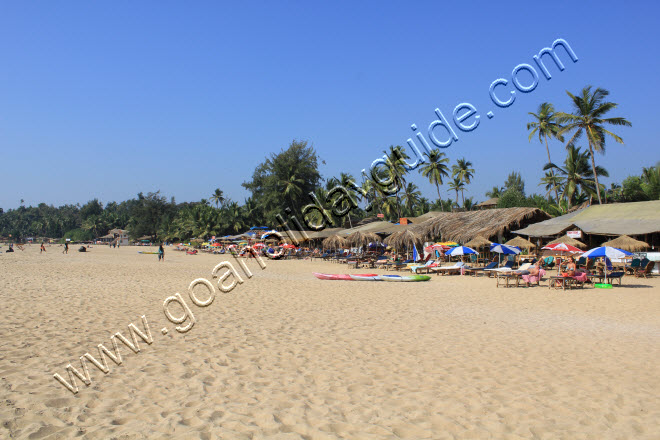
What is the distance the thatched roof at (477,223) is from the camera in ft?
76.3

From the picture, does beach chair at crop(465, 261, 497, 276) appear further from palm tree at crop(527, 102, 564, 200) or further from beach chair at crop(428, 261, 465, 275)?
palm tree at crop(527, 102, 564, 200)

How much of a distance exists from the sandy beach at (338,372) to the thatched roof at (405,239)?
579 inches

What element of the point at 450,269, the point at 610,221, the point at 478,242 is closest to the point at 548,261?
the point at 478,242

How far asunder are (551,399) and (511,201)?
3533cm

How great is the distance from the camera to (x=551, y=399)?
4.58m

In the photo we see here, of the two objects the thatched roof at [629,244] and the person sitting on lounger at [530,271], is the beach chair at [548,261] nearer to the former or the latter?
the thatched roof at [629,244]

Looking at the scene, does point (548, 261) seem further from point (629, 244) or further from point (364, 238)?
point (364, 238)

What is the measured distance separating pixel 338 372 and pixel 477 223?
20.8 metres

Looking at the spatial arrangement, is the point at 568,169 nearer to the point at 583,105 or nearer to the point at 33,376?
the point at 583,105

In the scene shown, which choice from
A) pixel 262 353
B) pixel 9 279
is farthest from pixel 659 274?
pixel 9 279

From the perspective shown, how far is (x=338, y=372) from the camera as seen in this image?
5.43m

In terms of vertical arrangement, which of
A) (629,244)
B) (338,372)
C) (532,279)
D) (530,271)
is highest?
(629,244)

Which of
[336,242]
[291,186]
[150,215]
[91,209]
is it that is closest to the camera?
[336,242]

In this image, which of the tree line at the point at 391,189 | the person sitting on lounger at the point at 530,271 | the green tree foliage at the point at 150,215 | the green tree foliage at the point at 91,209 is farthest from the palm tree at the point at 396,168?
the green tree foliage at the point at 91,209
